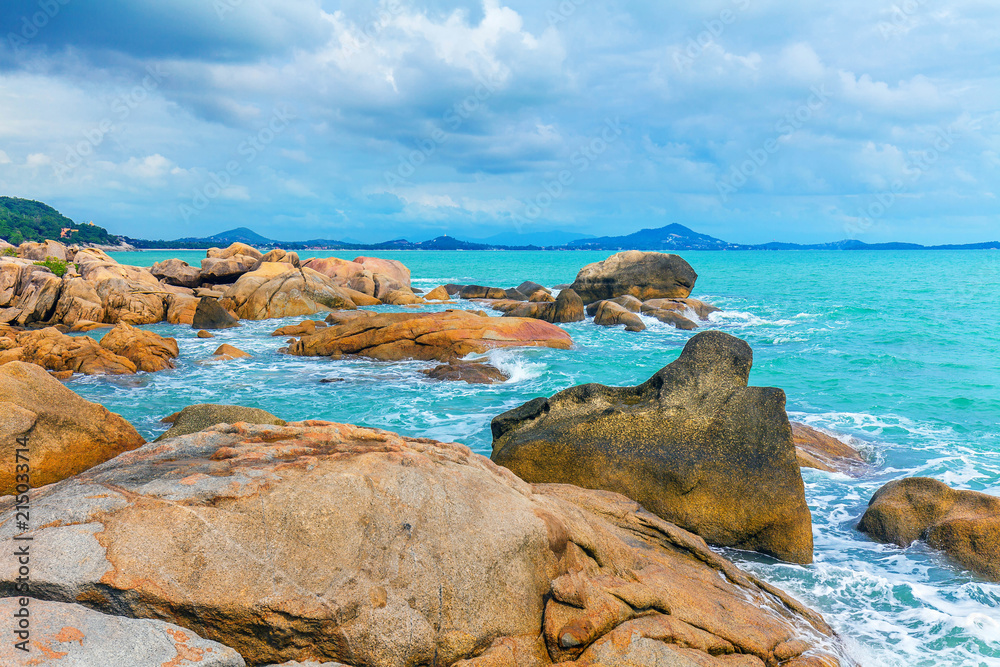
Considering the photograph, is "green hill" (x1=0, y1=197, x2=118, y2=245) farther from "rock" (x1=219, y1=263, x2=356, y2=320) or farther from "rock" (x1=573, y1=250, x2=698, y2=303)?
"rock" (x1=573, y1=250, x2=698, y2=303)

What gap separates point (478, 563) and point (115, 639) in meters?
2.08

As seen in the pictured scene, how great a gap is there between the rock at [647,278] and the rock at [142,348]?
24.3m

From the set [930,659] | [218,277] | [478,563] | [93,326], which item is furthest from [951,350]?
[218,277]

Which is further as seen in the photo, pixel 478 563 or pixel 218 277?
pixel 218 277

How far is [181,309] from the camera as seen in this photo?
28.2 metres

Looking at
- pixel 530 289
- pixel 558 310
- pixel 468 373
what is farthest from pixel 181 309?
pixel 530 289

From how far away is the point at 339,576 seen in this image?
362cm

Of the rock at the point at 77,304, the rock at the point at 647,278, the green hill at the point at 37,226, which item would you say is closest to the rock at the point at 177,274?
the rock at the point at 77,304

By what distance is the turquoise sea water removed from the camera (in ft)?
19.7

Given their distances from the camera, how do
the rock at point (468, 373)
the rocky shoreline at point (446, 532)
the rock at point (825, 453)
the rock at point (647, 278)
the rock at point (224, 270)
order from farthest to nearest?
the rock at point (224, 270) → the rock at point (647, 278) → the rock at point (468, 373) → the rock at point (825, 453) → the rocky shoreline at point (446, 532)

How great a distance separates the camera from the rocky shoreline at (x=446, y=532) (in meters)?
3.34

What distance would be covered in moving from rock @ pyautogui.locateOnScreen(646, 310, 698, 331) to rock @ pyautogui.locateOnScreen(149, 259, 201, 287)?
2985 centimetres

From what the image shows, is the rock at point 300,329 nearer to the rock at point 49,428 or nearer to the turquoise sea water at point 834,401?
the turquoise sea water at point 834,401

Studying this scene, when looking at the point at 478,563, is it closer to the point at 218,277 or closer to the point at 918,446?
the point at 918,446
